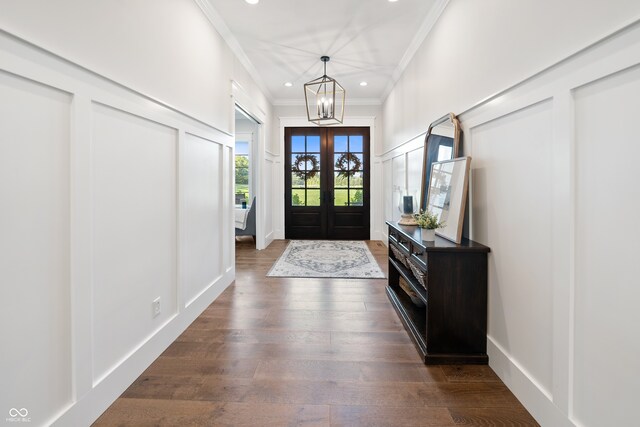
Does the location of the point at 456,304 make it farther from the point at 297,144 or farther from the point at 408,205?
the point at 297,144

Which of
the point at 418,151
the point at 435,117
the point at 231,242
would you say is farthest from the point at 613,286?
the point at 231,242

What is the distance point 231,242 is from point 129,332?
1.83 meters

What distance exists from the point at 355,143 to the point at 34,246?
19.4 feet

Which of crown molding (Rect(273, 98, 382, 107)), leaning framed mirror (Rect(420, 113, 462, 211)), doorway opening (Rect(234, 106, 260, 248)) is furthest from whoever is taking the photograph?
doorway opening (Rect(234, 106, 260, 248))

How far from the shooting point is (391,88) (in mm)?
5305

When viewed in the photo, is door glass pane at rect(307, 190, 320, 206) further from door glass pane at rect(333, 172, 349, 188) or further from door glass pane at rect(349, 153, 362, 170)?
door glass pane at rect(349, 153, 362, 170)

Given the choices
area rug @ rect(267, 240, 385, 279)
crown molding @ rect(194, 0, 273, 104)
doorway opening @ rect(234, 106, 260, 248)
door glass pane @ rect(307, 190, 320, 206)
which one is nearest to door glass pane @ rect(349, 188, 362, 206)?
door glass pane @ rect(307, 190, 320, 206)

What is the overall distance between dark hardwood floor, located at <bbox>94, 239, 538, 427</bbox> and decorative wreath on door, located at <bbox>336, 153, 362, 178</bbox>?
4.17 metres

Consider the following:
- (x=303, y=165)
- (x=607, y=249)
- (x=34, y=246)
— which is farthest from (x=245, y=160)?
(x=607, y=249)

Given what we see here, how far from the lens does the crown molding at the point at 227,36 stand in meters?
2.79

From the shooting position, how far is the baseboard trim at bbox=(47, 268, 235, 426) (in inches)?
54.8

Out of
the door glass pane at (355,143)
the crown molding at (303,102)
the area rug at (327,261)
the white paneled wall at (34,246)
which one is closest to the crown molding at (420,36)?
the crown molding at (303,102)

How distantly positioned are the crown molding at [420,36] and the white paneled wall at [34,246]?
9.63 feet

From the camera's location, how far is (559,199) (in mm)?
1335
